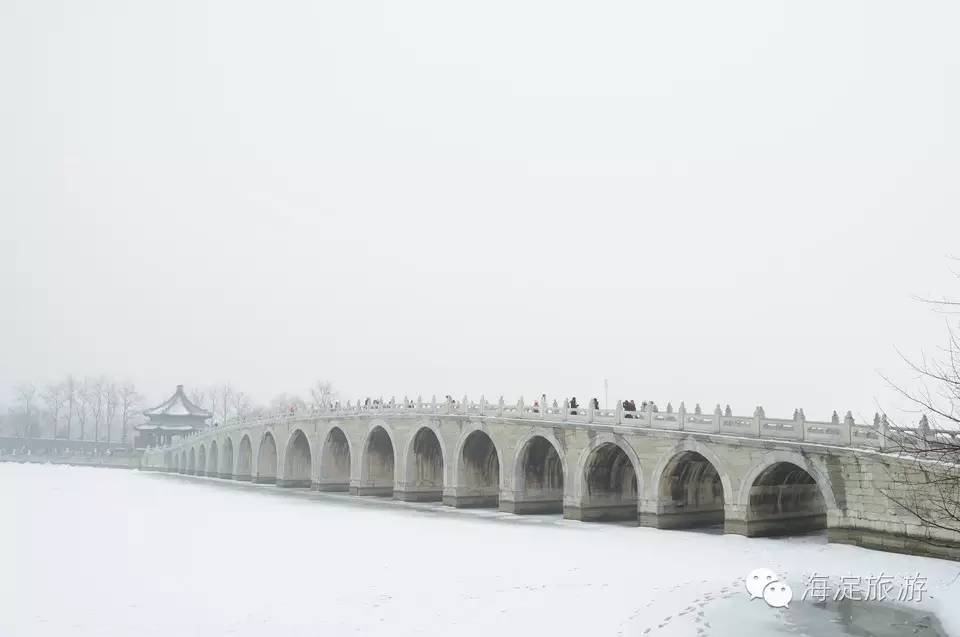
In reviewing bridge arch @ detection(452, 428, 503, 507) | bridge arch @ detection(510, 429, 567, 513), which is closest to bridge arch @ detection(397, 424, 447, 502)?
bridge arch @ detection(452, 428, 503, 507)

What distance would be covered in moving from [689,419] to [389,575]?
14.9 m

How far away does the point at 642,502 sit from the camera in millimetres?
33031

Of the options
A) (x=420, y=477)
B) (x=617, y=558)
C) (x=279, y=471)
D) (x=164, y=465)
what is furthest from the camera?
(x=164, y=465)

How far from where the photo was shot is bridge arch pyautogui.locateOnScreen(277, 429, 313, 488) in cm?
6291

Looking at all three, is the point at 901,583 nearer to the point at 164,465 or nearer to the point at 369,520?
the point at 369,520

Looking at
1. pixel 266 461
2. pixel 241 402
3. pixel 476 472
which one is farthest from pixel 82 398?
pixel 476 472

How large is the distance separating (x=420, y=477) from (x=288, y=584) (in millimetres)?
27570

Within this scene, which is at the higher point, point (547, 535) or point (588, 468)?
point (588, 468)

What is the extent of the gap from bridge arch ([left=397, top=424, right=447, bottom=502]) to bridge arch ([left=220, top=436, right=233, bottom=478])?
1323 inches

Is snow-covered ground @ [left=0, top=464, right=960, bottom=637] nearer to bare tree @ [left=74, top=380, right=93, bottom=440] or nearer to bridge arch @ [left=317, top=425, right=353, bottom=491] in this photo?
bridge arch @ [left=317, top=425, right=353, bottom=491]

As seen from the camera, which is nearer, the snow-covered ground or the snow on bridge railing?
the snow-covered ground

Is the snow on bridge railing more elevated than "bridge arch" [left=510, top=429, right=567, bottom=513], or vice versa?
the snow on bridge railing

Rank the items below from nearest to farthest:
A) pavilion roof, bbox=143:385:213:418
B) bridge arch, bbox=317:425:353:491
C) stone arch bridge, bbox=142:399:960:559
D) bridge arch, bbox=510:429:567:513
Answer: stone arch bridge, bbox=142:399:960:559 → bridge arch, bbox=510:429:567:513 → bridge arch, bbox=317:425:353:491 → pavilion roof, bbox=143:385:213:418

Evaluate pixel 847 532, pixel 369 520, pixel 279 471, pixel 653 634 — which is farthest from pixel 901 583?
pixel 279 471
